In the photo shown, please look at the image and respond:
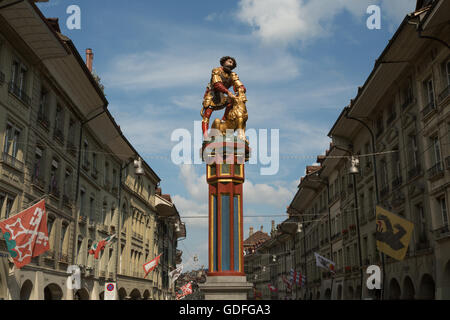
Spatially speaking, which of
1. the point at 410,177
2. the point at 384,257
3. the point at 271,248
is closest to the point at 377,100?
the point at 410,177

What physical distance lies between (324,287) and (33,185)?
95.0ft

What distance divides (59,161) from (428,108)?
59.0 ft

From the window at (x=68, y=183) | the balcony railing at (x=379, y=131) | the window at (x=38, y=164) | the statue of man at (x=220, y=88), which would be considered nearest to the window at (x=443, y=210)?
the balcony railing at (x=379, y=131)

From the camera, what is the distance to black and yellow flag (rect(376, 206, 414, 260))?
59.4ft

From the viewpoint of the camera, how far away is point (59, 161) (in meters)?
26.1

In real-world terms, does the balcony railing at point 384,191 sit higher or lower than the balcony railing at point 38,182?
higher

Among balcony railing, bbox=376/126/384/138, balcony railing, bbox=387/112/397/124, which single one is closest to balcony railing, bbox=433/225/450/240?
balcony railing, bbox=387/112/397/124

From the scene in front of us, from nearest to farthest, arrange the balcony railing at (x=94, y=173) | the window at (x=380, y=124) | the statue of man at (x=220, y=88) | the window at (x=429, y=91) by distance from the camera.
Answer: the statue of man at (x=220, y=88), the window at (x=429, y=91), the window at (x=380, y=124), the balcony railing at (x=94, y=173)

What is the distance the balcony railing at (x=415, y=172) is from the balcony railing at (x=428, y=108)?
7.86ft

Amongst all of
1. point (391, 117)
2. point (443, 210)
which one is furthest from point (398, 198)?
point (391, 117)

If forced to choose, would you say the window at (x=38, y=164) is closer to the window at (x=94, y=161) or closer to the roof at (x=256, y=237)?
the window at (x=94, y=161)

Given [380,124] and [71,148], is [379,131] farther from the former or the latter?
[71,148]

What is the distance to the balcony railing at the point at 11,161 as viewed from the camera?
19297 millimetres

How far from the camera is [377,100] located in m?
27.8
